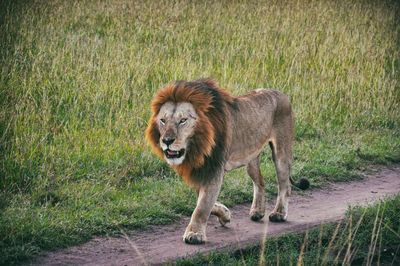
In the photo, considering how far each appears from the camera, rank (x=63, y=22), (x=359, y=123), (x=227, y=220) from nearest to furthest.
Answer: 1. (x=227, y=220)
2. (x=359, y=123)
3. (x=63, y=22)

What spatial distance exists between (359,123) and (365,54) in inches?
131

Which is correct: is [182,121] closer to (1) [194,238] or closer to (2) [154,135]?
(2) [154,135]

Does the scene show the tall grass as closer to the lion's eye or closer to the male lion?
the male lion

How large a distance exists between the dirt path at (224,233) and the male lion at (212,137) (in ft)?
0.55

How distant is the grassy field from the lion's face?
0.85 m

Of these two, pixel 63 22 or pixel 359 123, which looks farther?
pixel 63 22

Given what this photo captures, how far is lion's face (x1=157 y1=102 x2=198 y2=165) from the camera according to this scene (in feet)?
17.6

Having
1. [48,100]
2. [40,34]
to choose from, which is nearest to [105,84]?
[48,100]

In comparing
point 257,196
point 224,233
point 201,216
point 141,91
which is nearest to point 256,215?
point 257,196

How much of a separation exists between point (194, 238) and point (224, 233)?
20.6 inches

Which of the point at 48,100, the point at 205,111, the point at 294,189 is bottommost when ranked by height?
the point at 294,189

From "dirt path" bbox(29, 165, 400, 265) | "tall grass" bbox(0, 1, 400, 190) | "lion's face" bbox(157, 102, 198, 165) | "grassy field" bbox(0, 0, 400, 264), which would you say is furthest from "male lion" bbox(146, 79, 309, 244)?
"tall grass" bbox(0, 1, 400, 190)

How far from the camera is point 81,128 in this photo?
8.18m

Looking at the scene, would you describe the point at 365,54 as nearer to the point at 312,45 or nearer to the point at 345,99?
the point at 312,45
